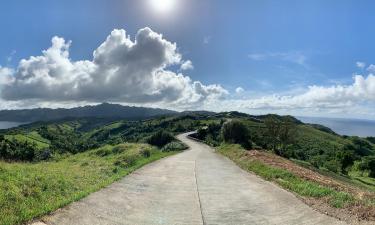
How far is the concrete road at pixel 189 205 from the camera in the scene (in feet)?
43.2

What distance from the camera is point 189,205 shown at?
15.9 meters

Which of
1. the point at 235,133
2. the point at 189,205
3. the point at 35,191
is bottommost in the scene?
the point at 235,133

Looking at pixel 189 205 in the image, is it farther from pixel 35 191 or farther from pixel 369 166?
pixel 369 166

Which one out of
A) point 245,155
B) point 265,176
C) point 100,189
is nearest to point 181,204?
point 100,189

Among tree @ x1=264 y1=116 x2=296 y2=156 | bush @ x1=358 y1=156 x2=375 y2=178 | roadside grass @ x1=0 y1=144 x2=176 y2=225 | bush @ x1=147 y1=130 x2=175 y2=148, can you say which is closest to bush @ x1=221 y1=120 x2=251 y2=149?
tree @ x1=264 y1=116 x2=296 y2=156

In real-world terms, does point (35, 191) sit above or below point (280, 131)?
above

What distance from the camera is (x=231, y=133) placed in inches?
2584

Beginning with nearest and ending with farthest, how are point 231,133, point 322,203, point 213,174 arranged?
point 322,203
point 213,174
point 231,133

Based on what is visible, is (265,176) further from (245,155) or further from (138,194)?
(245,155)

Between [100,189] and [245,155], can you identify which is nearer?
[100,189]

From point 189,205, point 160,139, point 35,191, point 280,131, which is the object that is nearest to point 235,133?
point 280,131

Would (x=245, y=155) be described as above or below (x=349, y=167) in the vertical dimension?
Answer: above

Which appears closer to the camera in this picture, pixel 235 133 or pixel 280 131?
pixel 235 133

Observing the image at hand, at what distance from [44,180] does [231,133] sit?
5049 cm
